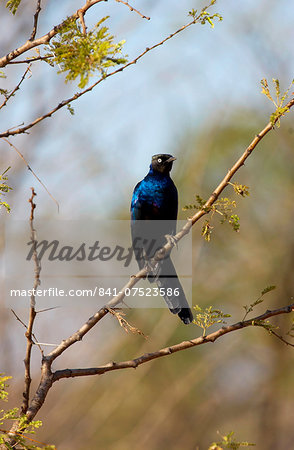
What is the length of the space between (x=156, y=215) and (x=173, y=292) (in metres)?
0.81

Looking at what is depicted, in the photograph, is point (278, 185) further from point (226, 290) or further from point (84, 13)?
point (84, 13)

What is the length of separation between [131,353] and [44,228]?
2.65m

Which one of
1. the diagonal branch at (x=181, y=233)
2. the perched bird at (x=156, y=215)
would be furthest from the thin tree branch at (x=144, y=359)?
the perched bird at (x=156, y=215)

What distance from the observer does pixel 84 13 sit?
2324mm

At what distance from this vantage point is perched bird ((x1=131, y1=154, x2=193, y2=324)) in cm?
443

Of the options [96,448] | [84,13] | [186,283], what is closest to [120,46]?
[84,13]

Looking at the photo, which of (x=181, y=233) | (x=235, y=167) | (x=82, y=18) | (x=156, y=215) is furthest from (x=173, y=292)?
(x=82, y=18)

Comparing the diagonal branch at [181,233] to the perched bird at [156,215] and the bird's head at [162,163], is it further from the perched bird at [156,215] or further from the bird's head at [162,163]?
the bird's head at [162,163]

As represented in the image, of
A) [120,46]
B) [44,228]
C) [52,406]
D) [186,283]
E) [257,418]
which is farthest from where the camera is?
[257,418]

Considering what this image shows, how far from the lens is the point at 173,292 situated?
420cm

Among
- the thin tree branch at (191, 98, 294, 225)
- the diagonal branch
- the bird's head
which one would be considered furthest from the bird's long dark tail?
the thin tree branch at (191, 98, 294, 225)

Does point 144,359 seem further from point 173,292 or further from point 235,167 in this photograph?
point 173,292

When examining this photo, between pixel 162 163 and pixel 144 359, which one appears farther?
pixel 162 163

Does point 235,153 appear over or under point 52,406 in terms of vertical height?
over
